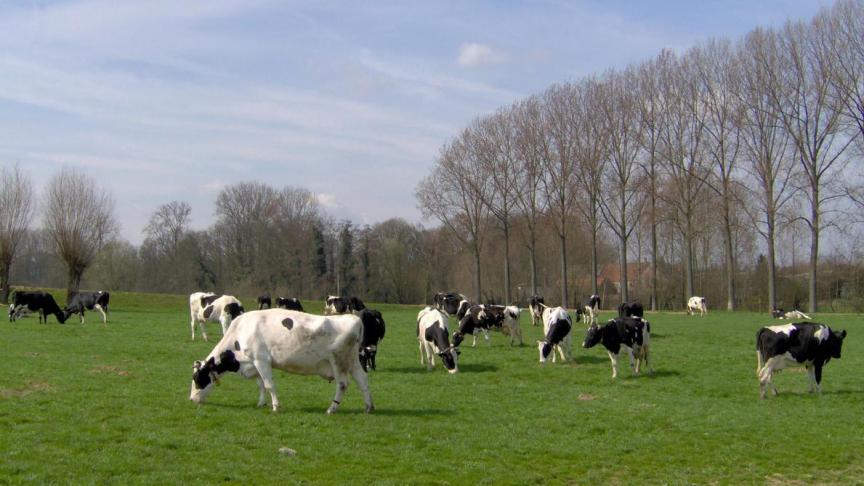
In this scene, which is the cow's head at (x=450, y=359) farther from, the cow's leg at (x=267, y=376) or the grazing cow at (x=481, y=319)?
the cow's leg at (x=267, y=376)

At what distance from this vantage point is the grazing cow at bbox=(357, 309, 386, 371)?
63.0ft

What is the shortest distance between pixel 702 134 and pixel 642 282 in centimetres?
2652

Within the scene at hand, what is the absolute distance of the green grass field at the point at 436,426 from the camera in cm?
982

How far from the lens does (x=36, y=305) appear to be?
3372cm

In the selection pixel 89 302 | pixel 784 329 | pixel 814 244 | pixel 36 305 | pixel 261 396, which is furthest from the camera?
pixel 814 244

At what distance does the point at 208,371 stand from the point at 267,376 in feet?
3.98

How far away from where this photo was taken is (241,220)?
304 feet

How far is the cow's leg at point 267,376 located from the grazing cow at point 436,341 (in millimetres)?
7034

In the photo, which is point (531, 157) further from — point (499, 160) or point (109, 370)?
point (109, 370)

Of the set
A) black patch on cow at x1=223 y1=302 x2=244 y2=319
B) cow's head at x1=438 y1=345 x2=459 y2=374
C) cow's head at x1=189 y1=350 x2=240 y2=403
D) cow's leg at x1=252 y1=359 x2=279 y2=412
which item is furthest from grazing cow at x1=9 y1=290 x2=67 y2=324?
cow's leg at x1=252 y1=359 x2=279 y2=412

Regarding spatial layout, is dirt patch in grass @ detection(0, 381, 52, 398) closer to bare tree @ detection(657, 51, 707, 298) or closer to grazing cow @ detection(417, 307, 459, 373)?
grazing cow @ detection(417, 307, 459, 373)

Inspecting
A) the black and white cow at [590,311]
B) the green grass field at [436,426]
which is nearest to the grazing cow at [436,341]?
the green grass field at [436,426]

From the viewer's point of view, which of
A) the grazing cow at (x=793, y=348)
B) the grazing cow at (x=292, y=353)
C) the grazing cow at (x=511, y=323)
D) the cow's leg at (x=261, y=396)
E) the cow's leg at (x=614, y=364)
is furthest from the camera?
the grazing cow at (x=511, y=323)

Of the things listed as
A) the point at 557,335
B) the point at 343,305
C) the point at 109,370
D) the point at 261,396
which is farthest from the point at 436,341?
the point at 343,305
